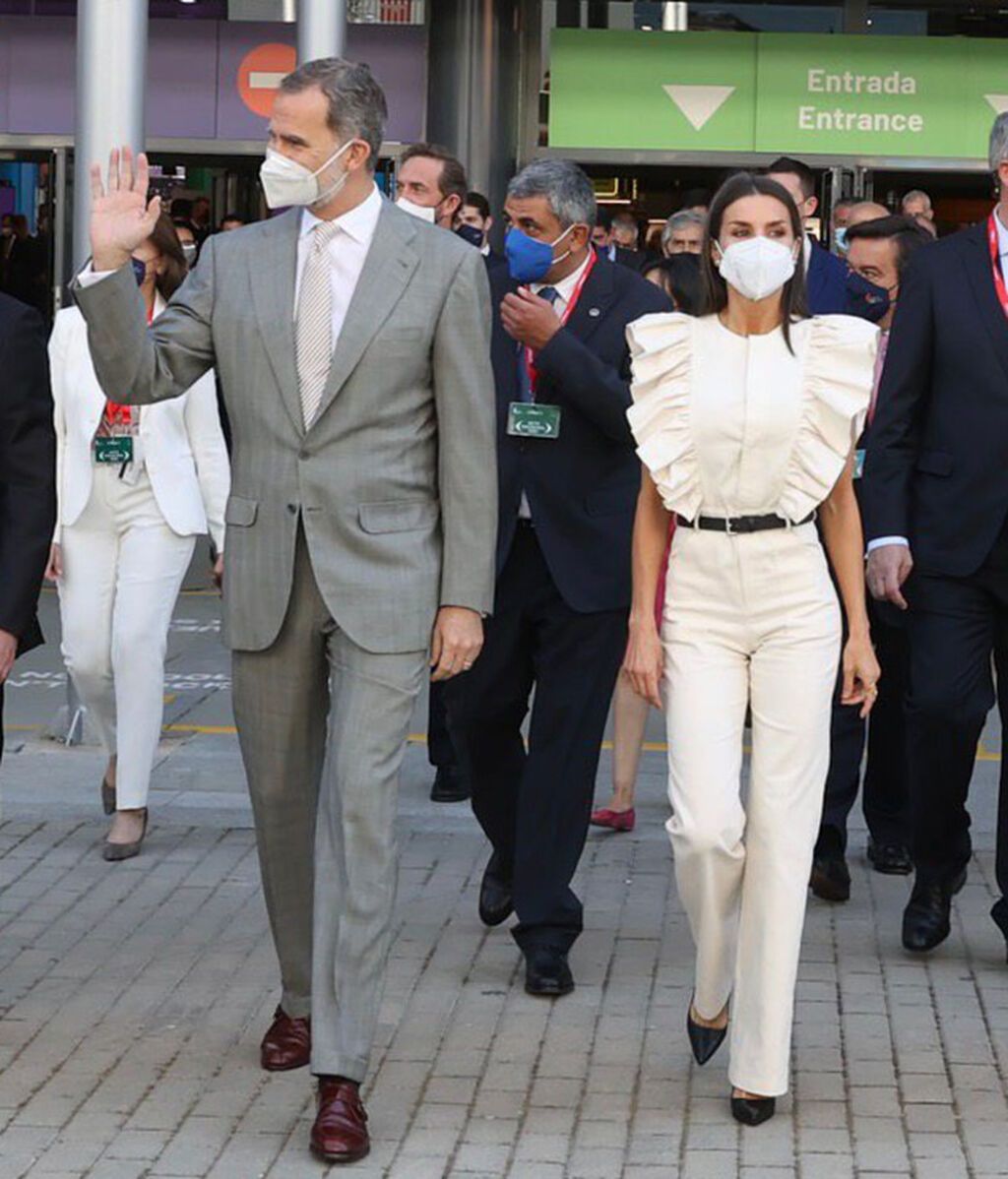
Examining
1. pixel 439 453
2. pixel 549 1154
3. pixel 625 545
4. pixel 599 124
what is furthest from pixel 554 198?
pixel 599 124

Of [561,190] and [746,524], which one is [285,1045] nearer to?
[746,524]

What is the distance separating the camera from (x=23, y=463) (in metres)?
5.81

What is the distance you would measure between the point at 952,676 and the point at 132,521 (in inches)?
109

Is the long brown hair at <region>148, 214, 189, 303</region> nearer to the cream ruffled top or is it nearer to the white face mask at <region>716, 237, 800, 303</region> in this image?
the cream ruffled top

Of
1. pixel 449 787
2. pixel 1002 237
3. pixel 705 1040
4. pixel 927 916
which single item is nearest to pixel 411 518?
pixel 705 1040

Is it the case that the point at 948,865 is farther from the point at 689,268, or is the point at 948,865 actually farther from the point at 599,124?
the point at 599,124

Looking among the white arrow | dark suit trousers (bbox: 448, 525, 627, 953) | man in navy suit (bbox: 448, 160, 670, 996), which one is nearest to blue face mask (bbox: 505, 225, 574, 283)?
man in navy suit (bbox: 448, 160, 670, 996)

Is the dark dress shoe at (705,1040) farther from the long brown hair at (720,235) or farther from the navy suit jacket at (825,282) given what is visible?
the navy suit jacket at (825,282)

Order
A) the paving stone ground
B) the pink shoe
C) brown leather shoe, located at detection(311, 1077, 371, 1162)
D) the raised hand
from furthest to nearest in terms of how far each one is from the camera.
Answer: the pink shoe, the paving stone ground, brown leather shoe, located at detection(311, 1077, 371, 1162), the raised hand

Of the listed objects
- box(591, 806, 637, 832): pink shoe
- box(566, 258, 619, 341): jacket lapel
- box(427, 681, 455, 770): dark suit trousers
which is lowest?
box(591, 806, 637, 832): pink shoe

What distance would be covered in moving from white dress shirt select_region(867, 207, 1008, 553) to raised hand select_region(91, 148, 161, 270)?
227cm

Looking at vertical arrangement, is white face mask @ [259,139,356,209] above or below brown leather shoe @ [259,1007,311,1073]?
above

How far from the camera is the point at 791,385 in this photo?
18.1 ft

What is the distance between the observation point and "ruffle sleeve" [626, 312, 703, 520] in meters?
5.54
